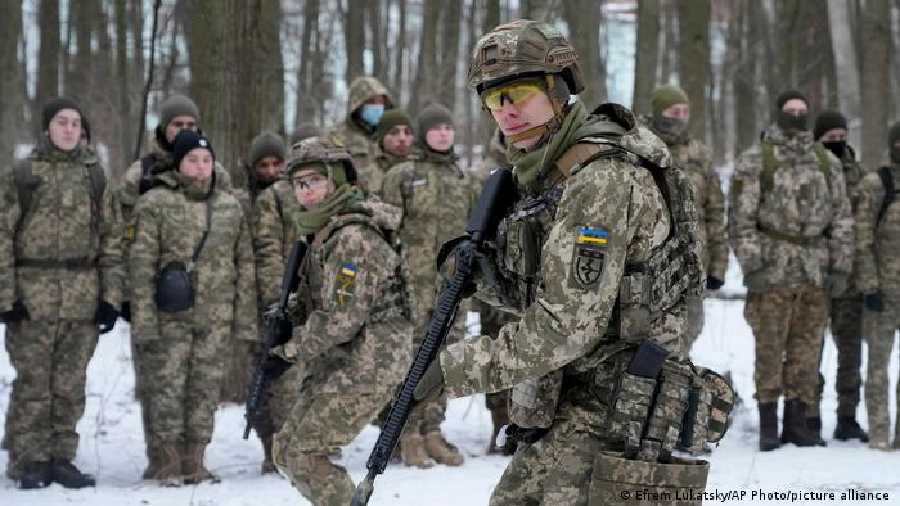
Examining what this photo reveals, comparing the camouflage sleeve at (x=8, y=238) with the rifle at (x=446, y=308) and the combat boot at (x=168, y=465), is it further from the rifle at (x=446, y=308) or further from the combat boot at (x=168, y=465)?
the rifle at (x=446, y=308)

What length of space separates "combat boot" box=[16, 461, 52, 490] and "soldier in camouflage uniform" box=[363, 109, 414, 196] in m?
3.12

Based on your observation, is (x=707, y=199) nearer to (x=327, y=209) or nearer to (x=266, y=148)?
(x=266, y=148)

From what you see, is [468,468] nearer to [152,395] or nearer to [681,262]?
[152,395]

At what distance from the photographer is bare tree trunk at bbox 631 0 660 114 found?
1179 centimetres

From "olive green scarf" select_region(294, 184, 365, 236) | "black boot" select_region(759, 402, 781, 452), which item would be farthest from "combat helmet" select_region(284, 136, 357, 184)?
"black boot" select_region(759, 402, 781, 452)

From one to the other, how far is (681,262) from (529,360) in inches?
22.7

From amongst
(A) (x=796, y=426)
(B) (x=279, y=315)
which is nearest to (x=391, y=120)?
(B) (x=279, y=315)

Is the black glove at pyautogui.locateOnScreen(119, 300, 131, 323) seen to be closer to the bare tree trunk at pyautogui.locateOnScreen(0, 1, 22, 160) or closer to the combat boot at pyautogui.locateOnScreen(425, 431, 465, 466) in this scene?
the combat boot at pyautogui.locateOnScreen(425, 431, 465, 466)

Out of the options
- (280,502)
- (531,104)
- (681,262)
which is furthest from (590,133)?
(280,502)

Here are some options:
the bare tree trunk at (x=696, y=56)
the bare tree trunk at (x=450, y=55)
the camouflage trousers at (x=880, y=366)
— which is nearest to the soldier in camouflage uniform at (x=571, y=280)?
the camouflage trousers at (x=880, y=366)

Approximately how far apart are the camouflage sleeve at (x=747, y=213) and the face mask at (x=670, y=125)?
0.52 meters

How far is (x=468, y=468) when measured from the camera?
6.85 meters

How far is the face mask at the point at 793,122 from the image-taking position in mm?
7383

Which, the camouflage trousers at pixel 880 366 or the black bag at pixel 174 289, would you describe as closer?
the black bag at pixel 174 289
